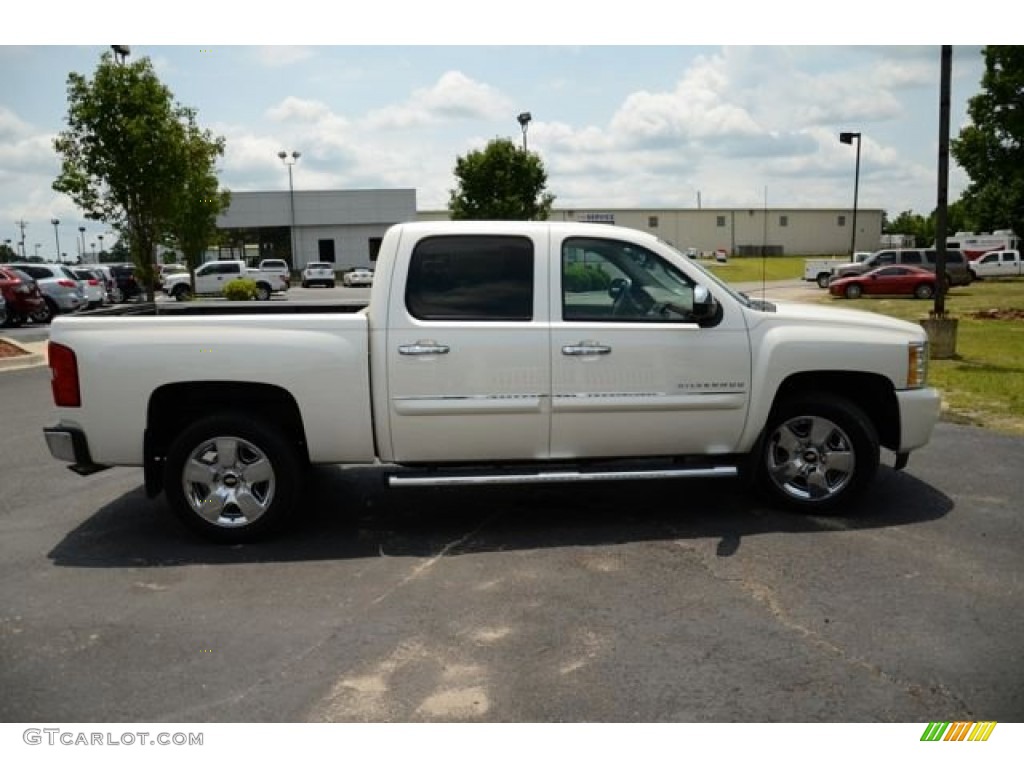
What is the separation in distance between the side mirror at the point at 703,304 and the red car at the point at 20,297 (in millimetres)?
20826

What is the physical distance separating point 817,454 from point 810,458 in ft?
0.17

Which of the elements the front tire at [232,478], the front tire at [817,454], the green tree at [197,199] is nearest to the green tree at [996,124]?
the green tree at [197,199]

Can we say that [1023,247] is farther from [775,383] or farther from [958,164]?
[775,383]

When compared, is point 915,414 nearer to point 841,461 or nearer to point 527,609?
point 841,461

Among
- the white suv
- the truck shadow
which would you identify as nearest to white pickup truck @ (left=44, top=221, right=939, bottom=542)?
the truck shadow

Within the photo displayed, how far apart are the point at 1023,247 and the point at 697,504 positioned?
212ft

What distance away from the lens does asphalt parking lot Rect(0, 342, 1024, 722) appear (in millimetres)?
3742

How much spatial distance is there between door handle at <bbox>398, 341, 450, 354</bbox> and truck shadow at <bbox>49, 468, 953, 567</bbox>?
3.95 ft

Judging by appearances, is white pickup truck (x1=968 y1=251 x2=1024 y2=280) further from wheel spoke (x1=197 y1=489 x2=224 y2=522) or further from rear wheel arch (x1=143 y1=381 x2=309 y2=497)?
wheel spoke (x1=197 y1=489 x2=224 y2=522)

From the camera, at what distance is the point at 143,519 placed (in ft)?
20.7

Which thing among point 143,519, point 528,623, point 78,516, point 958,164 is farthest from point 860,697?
point 958,164

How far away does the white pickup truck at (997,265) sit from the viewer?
42.7 metres

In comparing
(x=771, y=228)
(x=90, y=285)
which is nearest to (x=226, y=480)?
(x=90, y=285)

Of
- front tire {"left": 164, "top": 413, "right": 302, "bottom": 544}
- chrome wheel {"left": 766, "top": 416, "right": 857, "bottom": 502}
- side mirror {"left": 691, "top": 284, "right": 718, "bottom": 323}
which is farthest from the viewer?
chrome wheel {"left": 766, "top": 416, "right": 857, "bottom": 502}
